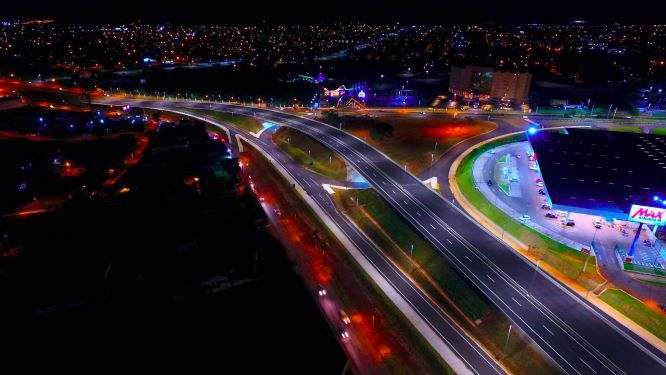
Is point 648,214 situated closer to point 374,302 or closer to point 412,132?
point 374,302

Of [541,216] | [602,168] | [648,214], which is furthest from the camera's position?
[602,168]

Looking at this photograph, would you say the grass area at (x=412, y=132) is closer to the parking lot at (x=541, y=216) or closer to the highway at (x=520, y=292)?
the parking lot at (x=541, y=216)

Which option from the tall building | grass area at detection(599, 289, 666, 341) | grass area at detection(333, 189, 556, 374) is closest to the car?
grass area at detection(333, 189, 556, 374)

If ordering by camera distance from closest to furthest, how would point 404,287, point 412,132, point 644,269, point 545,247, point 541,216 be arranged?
point 644,269 < point 404,287 < point 545,247 < point 541,216 < point 412,132

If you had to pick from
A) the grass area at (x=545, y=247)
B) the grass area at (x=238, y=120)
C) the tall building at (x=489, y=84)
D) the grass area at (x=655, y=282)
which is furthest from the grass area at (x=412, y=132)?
the grass area at (x=655, y=282)

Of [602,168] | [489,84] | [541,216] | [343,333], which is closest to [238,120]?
[541,216]

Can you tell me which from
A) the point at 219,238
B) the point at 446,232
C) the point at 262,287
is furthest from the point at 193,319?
the point at 446,232
